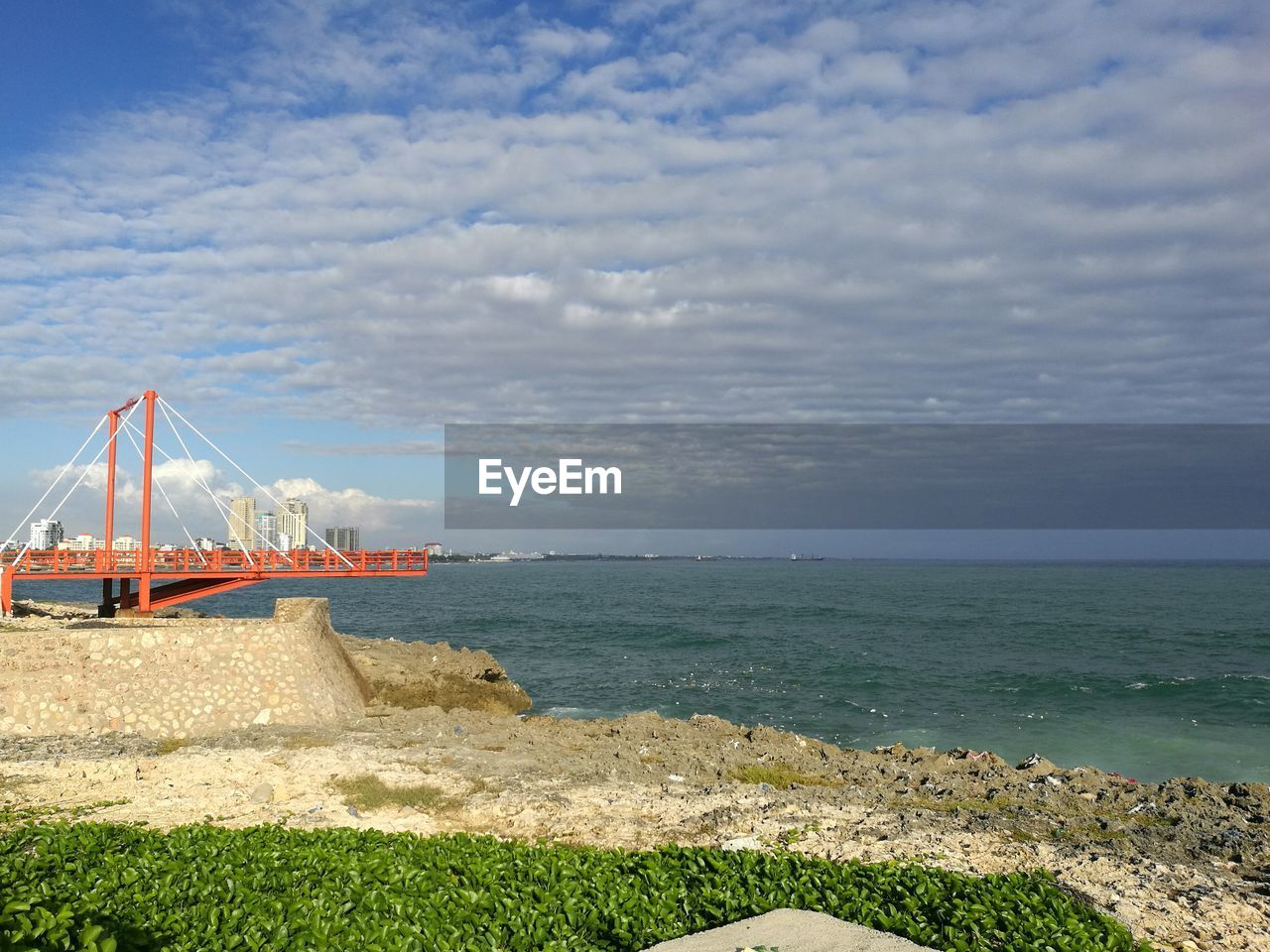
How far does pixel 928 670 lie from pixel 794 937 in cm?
3567

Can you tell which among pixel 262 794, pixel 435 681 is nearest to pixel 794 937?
pixel 262 794

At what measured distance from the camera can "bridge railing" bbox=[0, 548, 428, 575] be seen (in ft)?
96.8

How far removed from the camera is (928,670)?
131 feet

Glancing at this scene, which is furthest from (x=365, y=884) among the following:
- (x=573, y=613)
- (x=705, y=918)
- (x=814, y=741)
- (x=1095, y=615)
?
(x=1095, y=615)

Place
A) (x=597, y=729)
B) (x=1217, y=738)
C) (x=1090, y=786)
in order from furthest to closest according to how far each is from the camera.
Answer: (x=1217, y=738) < (x=597, y=729) < (x=1090, y=786)

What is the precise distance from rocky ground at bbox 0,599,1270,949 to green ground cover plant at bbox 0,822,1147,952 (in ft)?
8.24

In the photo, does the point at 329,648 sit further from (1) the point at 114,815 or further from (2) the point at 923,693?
(2) the point at 923,693

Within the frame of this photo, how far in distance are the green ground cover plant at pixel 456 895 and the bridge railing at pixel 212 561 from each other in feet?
71.1

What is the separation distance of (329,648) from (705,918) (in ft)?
56.1

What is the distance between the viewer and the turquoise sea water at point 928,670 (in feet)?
87.6

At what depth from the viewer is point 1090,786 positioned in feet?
51.0

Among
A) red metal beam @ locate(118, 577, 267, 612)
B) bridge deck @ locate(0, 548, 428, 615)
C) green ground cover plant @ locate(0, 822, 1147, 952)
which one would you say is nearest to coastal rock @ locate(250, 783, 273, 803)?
green ground cover plant @ locate(0, 822, 1147, 952)

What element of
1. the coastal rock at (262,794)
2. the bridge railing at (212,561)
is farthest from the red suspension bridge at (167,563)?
the coastal rock at (262,794)

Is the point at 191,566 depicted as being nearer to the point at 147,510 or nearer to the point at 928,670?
the point at 147,510
